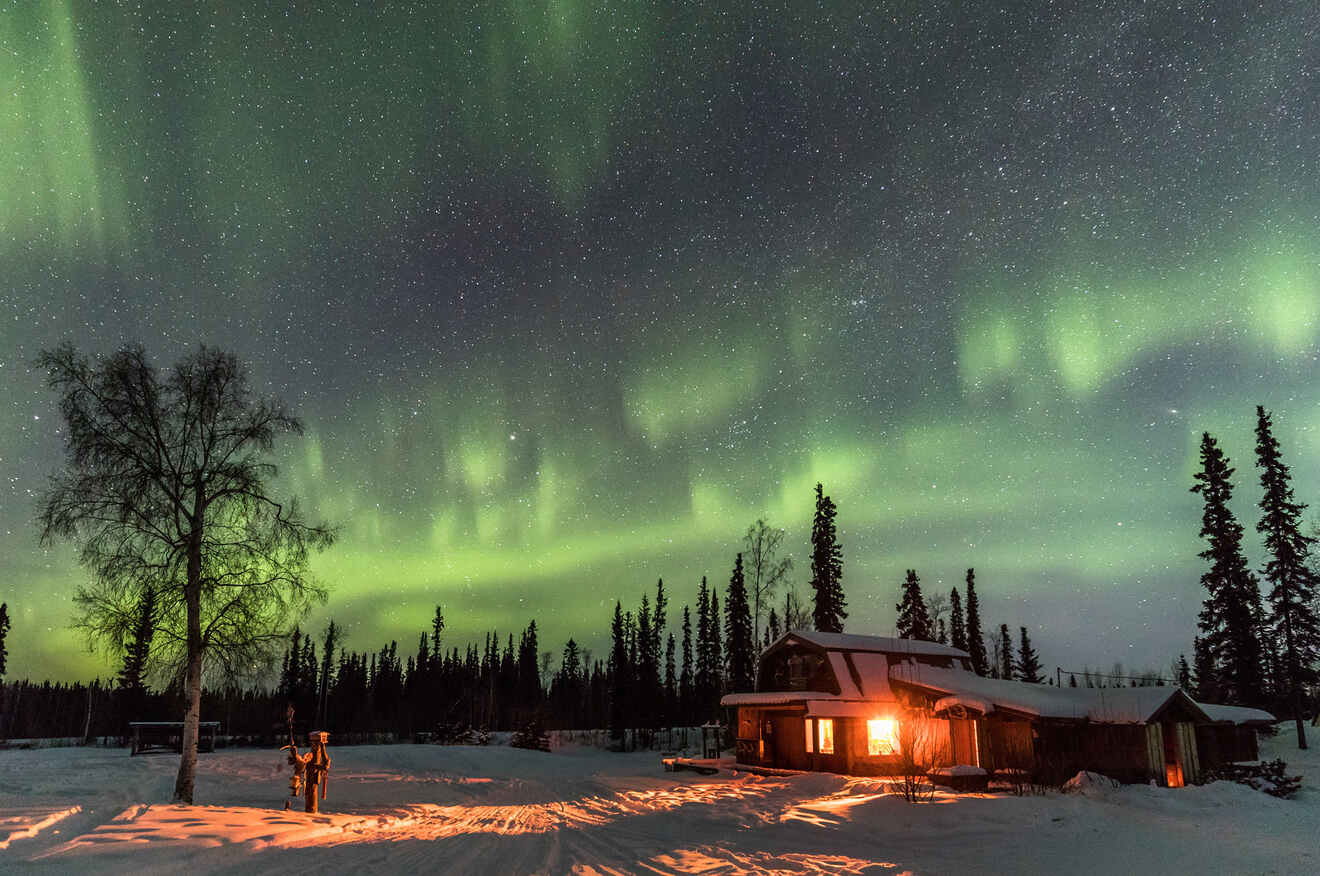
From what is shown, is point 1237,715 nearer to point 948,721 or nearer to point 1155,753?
point 1155,753

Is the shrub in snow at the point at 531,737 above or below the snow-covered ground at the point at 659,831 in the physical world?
below

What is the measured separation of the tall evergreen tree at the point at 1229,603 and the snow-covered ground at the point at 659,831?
18276mm

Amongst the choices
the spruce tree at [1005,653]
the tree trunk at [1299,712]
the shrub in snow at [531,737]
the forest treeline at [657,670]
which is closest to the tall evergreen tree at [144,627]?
the forest treeline at [657,670]

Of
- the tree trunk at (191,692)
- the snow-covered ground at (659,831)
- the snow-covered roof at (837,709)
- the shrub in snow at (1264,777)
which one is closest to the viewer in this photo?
the snow-covered ground at (659,831)

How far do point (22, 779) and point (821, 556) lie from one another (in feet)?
153

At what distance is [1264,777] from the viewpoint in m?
26.6

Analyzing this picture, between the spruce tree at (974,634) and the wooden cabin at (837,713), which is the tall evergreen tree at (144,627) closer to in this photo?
the wooden cabin at (837,713)

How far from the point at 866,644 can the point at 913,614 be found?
3480 cm

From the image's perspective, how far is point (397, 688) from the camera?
106 m

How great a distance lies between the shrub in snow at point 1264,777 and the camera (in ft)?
84.1

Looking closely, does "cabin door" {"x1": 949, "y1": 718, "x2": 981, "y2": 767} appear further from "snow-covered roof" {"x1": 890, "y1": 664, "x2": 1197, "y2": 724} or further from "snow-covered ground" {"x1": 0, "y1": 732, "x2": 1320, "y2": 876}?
"snow-covered ground" {"x1": 0, "y1": 732, "x2": 1320, "y2": 876}

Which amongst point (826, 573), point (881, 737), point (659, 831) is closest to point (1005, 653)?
point (826, 573)

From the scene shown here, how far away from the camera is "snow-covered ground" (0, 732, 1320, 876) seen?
10820 mm

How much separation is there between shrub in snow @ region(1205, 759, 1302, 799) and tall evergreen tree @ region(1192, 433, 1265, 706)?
49.3ft
